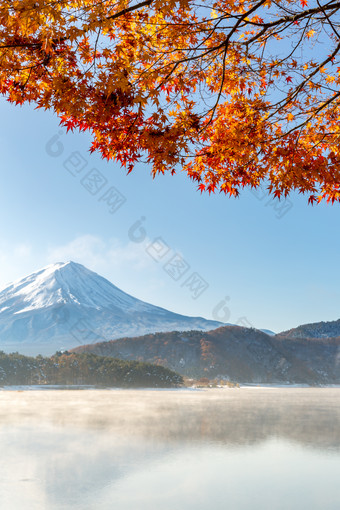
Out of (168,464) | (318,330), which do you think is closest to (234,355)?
(318,330)

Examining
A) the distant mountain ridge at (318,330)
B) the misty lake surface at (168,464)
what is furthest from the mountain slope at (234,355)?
the misty lake surface at (168,464)

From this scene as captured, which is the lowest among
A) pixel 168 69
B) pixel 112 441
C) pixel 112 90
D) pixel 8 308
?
pixel 112 441

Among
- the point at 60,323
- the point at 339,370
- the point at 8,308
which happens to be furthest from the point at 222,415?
the point at 8,308

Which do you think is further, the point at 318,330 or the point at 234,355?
the point at 318,330

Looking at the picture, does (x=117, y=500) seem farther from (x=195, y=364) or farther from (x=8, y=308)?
(x=8, y=308)

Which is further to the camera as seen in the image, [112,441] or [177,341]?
[177,341]

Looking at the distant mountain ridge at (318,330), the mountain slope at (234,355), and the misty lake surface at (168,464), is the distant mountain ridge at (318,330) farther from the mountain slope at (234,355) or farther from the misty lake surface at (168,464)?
the misty lake surface at (168,464)

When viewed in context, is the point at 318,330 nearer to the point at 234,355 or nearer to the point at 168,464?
the point at 234,355
